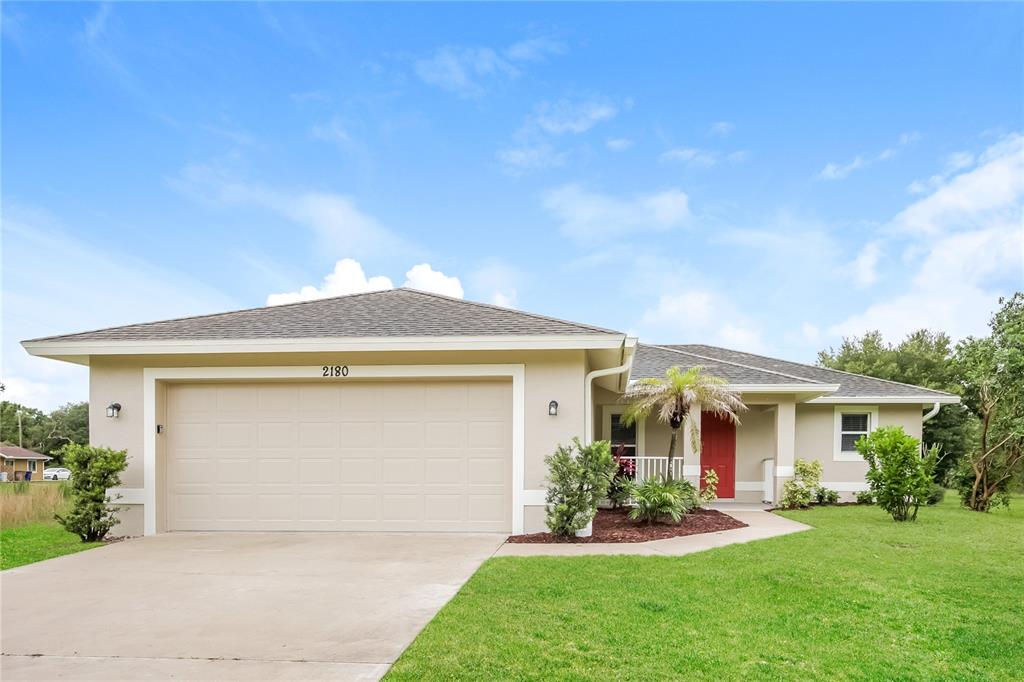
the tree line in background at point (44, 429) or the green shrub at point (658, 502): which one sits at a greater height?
the green shrub at point (658, 502)

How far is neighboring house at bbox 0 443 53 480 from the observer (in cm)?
5112

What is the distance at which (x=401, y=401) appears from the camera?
33.0ft

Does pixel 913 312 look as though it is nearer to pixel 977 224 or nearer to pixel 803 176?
pixel 977 224

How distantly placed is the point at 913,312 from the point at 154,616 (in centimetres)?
3260

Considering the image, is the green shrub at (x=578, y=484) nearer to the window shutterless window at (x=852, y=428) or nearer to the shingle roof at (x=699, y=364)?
the shingle roof at (x=699, y=364)

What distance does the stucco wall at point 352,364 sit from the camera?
9609mm

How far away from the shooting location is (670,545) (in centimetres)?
893

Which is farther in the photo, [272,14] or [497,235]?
[497,235]

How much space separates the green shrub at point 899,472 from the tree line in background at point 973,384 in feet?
4.63

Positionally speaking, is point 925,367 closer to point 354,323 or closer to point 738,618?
point 354,323

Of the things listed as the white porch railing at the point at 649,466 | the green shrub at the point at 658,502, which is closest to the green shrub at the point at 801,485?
the white porch railing at the point at 649,466

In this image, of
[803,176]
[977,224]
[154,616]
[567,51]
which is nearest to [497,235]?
[567,51]

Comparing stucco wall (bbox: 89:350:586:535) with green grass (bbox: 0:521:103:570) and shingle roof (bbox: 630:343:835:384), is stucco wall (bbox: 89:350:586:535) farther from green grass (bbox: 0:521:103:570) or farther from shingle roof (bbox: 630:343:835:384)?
shingle roof (bbox: 630:343:835:384)

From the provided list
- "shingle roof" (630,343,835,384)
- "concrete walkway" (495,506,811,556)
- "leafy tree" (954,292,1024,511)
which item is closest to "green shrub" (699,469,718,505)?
"shingle roof" (630,343,835,384)
